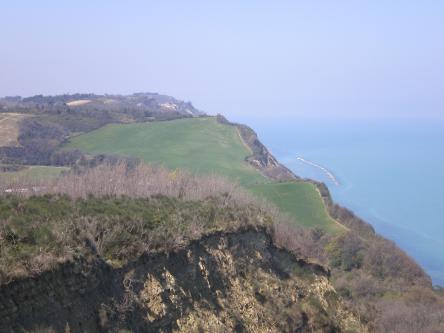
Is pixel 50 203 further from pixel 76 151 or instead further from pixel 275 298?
pixel 76 151

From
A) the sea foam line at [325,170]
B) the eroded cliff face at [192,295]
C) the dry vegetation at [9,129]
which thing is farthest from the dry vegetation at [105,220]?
the sea foam line at [325,170]

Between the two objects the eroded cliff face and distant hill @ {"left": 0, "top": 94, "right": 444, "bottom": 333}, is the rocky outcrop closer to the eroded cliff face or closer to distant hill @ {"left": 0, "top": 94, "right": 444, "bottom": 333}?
distant hill @ {"left": 0, "top": 94, "right": 444, "bottom": 333}

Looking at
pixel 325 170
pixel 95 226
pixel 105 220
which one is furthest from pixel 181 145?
pixel 95 226

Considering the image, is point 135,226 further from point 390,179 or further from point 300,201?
point 390,179

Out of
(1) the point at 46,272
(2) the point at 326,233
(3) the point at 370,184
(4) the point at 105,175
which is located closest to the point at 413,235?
(2) the point at 326,233

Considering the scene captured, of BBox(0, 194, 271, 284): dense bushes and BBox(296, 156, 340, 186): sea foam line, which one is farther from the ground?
BBox(0, 194, 271, 284): dense bushes

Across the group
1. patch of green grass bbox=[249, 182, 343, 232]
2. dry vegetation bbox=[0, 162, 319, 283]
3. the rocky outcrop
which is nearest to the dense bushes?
dry vegetation bbox=[0, 162, 319, 283]

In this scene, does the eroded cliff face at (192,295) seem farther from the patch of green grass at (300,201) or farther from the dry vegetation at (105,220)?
the patch of green grass at (300,201)
